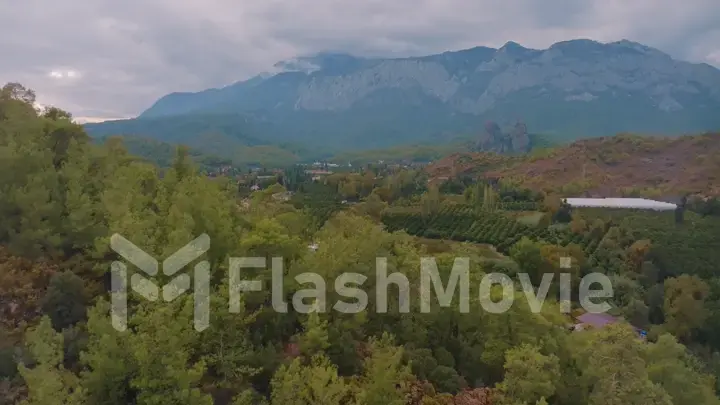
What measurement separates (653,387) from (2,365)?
63.8 feet

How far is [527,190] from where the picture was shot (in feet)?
258

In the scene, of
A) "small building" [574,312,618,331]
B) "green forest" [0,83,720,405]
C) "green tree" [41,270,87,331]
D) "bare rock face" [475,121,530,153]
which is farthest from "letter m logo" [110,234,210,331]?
"bare rock face" [475,121,530,153]

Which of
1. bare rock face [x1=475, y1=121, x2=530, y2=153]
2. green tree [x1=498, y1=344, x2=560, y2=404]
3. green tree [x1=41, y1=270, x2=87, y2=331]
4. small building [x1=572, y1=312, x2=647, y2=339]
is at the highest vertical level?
bare rock face [x1=475, y1=121, x2=530, y2=153]

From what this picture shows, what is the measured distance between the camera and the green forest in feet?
46.1

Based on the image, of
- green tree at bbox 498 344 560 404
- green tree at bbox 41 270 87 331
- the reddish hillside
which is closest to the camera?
green tree at bbox 498 344 560 404

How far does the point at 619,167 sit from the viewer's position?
4277 inches

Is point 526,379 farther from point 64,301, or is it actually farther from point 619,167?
point 619,167

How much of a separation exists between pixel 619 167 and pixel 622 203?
121 ft

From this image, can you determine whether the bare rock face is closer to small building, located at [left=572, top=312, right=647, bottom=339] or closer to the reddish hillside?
the reddish hillside

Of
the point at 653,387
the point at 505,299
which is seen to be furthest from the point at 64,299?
the point at 653,387

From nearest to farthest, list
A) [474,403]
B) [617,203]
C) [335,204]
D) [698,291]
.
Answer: [474,403] < [698,291] < [335,204] < [617,203]

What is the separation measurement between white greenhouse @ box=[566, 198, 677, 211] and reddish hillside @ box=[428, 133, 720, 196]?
5.73m

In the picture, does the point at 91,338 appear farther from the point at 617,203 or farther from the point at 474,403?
the point at 617,203

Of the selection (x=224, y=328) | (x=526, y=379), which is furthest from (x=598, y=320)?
(x=224, y=328)
